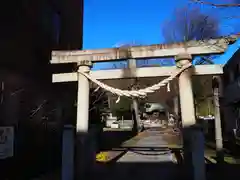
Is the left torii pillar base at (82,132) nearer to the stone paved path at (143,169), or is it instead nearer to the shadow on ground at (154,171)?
the shadow on ground at (154,171)

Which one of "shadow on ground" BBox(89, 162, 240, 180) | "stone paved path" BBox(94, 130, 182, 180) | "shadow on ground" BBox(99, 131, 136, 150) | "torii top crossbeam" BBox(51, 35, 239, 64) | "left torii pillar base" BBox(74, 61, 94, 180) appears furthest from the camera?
"shadow on ground" BBox(99, 131, 136, 150)

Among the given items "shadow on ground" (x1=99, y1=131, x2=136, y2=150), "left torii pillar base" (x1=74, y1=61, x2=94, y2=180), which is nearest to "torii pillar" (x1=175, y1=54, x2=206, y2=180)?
"left torii pillar base" (x1=74, y1=61, x2=94, y2=180)

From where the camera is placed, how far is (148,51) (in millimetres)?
7082

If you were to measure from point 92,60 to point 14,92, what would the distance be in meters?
2.26

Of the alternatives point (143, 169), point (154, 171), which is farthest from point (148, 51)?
point (143, 169)

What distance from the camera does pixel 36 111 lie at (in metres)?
8.12

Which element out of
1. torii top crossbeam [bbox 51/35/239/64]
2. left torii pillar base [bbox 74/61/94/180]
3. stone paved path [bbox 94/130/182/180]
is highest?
torii top crossbeam [bbox 51/35/239/64]

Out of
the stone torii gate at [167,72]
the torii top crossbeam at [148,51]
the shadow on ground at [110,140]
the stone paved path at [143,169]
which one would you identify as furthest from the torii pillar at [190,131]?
the shadow on ground at [110,140]

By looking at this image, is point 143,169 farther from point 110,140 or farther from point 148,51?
point 110,140

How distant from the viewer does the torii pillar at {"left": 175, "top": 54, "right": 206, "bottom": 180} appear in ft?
19.9

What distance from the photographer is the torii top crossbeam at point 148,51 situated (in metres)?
6.58

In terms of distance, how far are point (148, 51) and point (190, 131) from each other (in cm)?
236

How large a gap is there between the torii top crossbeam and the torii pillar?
0.95 feet

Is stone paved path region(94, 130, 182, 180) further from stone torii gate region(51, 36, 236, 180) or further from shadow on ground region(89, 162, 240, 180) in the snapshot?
stone torii gate region(51, 36, 236, 180)
